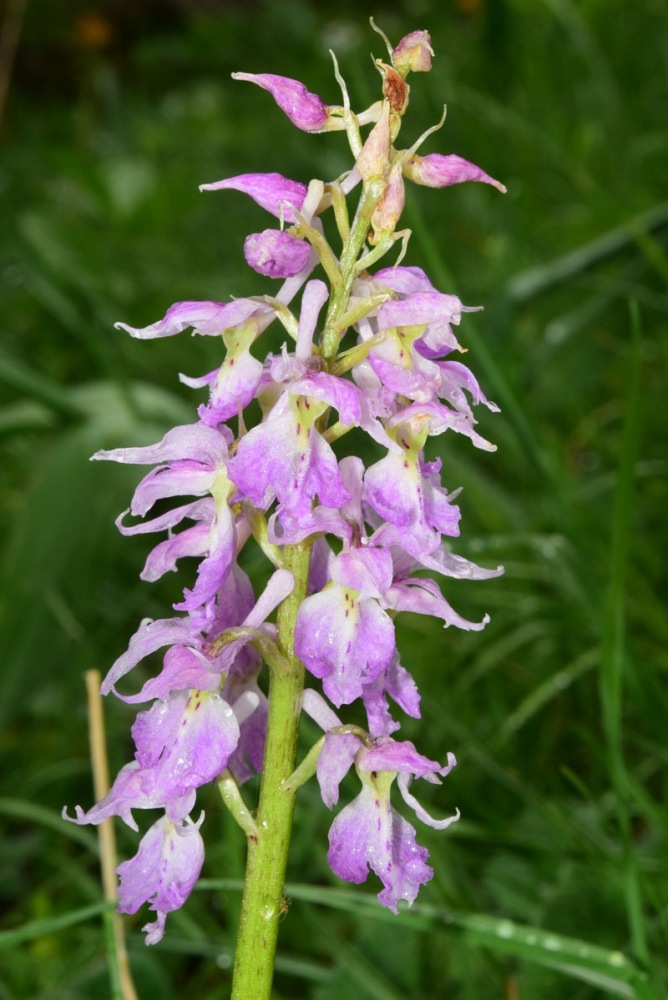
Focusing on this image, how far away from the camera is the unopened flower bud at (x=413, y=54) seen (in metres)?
0.98

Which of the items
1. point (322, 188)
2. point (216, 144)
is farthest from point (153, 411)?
point (216, 144)

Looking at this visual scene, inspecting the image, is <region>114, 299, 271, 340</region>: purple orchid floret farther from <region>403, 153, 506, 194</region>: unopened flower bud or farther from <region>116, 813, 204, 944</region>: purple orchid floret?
<region>116, 813, 204, 944</region>: purple orchid floret

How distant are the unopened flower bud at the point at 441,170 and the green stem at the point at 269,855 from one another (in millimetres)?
406

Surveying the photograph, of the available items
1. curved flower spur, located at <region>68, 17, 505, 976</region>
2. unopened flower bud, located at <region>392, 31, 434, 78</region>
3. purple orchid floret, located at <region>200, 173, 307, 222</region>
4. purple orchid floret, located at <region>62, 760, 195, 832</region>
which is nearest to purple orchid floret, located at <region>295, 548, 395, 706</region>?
curved flower spur, located at <region>68, 17, 505, 976</region>

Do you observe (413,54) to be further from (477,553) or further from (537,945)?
(477,553)

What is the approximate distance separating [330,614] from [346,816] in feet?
0.57

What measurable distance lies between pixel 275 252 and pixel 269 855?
1.52 feet

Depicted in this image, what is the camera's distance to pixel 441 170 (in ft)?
3.21

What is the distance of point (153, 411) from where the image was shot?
242cm

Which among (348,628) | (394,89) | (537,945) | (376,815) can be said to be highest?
(394,89)

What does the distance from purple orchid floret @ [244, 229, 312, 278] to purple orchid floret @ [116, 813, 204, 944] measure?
1.50 ft

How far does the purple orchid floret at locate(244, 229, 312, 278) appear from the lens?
0.95 m

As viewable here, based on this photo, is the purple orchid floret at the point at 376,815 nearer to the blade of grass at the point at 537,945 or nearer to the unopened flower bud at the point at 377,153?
the blade of grass at the point at 537,945

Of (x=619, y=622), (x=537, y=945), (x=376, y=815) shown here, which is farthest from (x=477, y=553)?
(x=376, y=815)
